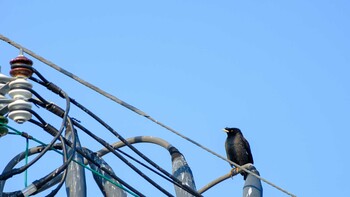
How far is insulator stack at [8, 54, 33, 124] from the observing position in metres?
7.84

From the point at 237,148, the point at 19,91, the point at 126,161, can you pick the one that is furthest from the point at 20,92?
the point at 237,148

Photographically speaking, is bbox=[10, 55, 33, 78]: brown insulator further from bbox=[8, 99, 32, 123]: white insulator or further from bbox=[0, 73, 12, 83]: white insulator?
bbox=[8, 99, 32, 123]: white insulator

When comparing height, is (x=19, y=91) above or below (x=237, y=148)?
below

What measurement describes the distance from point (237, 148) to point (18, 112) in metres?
11.5

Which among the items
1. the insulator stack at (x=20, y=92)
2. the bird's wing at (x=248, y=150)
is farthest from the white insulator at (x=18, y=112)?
the bird's wing at (x=248, y=150)

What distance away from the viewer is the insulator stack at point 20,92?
7844 mm

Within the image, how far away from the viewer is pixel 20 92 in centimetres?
790

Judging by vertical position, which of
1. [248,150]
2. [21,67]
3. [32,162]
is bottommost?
[32,162]

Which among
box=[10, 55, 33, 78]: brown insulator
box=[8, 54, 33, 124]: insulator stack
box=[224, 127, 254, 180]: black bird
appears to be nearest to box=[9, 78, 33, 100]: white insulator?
box=[8, 54, 33, 124]: insulator stack

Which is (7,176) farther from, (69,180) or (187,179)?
(187,179)

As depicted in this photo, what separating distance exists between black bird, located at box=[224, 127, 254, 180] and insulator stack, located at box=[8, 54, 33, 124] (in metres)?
10.9

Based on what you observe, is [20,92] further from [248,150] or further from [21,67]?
[248,150]

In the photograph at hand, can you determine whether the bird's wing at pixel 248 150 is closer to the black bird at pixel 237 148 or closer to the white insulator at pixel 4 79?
the black bird at pixel 237 148

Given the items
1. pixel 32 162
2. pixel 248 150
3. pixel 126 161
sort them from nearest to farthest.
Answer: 1. pixel 32 162
2. pixel 126 161
3. pixel 248 150
